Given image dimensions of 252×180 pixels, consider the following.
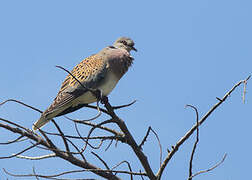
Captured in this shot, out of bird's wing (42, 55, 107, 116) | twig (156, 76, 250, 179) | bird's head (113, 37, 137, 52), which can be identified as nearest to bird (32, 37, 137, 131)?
bird's wing (42, 55, 107, 116)

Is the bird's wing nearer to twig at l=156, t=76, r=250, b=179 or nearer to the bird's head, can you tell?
the bird's head

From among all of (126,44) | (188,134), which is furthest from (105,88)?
(188,134)

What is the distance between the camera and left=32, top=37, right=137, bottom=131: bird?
4641mm

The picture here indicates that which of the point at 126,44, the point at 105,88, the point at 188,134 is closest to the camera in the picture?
the point at 188,134

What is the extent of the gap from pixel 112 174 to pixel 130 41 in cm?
273

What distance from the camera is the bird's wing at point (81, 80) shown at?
466 centimetres

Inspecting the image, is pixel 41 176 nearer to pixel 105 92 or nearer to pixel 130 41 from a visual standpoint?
pixel 105 92

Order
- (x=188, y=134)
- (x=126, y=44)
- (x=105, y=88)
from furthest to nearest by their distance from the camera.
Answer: (x=126, y=44) < (x=105, y=88) < (x=188, y=134)

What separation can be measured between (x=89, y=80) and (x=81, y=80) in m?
0.09

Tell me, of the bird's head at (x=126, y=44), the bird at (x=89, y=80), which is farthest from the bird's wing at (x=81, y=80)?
the bird's head at (x=126, y=44)

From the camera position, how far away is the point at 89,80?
196 inches

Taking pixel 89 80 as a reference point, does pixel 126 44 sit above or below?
above

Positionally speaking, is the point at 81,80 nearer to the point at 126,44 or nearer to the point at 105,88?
the point at 105,88

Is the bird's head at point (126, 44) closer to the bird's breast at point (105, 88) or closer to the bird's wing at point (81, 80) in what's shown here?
the bird's wing at point (81, 80)
